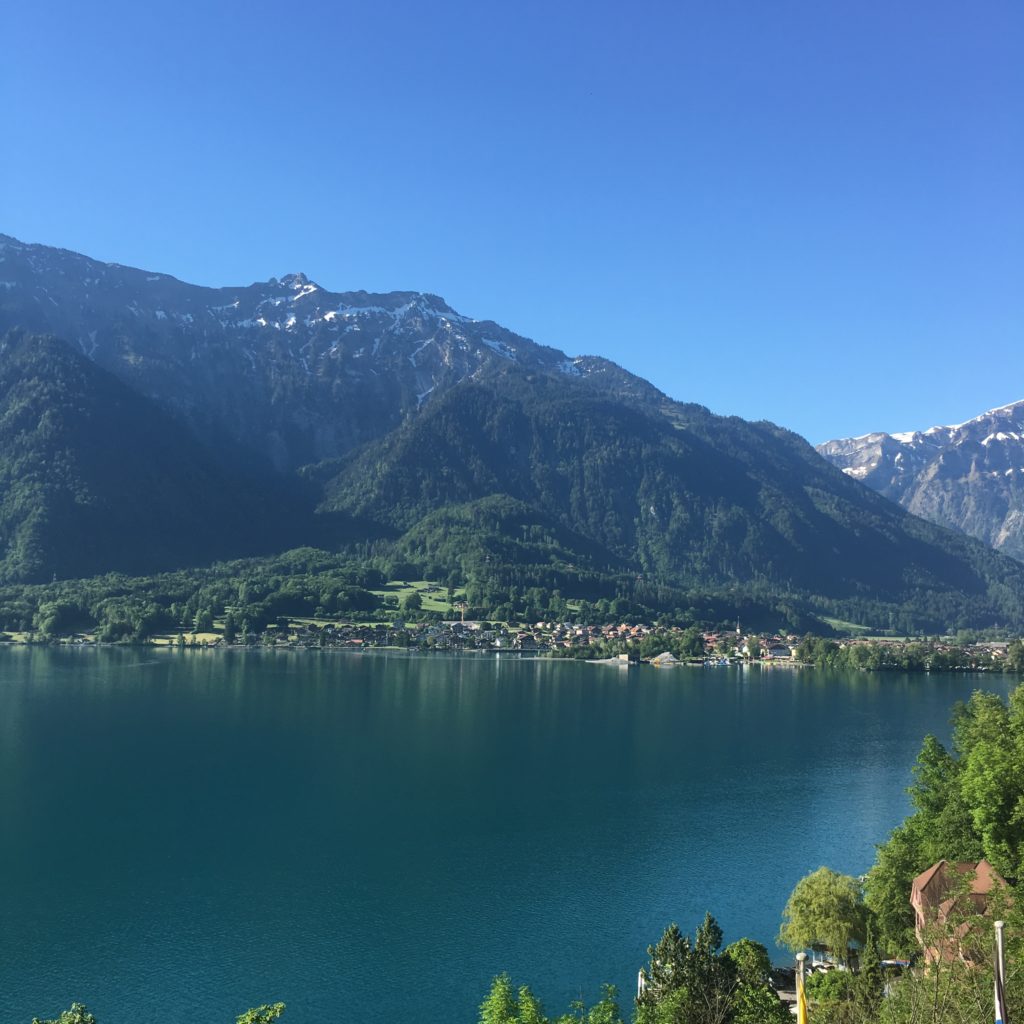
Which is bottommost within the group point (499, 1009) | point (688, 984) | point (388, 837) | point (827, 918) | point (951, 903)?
point (388, 837)

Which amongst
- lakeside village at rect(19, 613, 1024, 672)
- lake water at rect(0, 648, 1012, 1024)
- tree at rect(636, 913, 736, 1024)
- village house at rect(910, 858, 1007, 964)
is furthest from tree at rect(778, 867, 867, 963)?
lakeside village at rect(19, 613, 1024, 672)

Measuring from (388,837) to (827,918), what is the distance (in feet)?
90.4

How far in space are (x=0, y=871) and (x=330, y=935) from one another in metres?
19.2

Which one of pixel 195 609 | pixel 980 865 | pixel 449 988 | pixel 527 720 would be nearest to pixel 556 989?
pixel 449 988

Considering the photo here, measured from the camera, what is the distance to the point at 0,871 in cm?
4772

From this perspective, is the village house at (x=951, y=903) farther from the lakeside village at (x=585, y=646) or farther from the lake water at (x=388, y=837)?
the lakeside village at (x=585, y=646)

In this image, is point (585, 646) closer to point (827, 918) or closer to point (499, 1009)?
point (827, 918)

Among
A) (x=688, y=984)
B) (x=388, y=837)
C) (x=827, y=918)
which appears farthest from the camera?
(x=388, y=837)

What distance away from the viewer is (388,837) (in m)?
55.0

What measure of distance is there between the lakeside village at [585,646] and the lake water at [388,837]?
6712 centimetres

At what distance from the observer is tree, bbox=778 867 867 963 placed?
3525cm

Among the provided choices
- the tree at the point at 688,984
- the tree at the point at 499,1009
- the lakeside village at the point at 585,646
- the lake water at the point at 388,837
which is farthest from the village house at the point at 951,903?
the lakeside village at the point at 585,646

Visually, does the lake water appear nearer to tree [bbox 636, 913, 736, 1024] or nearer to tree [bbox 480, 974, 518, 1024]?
tree [bbox 480, 974, 518, 1024]

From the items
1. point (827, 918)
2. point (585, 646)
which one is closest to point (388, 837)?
point (827, 918)
